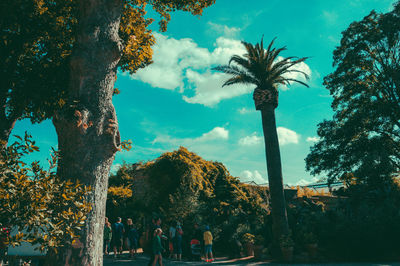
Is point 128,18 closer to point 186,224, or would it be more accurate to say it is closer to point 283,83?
point 283,83

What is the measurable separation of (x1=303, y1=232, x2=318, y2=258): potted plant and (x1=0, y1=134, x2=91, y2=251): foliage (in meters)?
11.8

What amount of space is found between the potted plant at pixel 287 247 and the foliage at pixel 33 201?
10.9 m

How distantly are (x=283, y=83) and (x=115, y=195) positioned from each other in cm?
1333

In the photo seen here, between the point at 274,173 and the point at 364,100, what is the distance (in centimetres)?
1146

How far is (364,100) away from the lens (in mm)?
21250

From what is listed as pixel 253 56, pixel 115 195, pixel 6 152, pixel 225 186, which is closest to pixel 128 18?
pixel 6 152

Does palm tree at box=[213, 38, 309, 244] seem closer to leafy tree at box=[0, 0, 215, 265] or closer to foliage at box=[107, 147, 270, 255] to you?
foliage at box=[107, 147, 270, 255]

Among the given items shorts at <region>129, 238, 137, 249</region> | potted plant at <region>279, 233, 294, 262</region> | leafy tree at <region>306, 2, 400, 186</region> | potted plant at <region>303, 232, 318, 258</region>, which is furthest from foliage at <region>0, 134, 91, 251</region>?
leafy tree at <region>306, 2, 400, 186</region>

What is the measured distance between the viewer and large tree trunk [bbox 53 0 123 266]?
5.23 meters

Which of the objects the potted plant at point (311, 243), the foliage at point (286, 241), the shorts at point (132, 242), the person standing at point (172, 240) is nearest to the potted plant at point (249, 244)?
the foliage at point (286, 241)

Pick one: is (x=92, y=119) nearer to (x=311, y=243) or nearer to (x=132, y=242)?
(x=132, y=242)

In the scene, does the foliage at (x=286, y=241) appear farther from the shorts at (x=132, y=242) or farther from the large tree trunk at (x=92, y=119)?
the large tree trunk at (x=92, y=119)

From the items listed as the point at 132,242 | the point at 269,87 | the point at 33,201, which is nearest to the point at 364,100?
the point at 269,87

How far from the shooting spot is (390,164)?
19.0m
